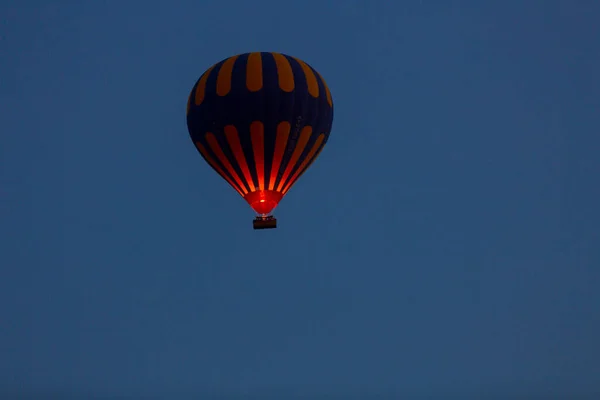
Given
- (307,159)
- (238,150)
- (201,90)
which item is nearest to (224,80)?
(201,90)

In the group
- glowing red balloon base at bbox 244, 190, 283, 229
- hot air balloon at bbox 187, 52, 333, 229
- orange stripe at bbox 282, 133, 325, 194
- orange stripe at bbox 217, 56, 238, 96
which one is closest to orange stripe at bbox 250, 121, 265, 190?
hot air balloon at bbox 187, 52, 333, 229

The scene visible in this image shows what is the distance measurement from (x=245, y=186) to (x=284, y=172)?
125 centimetres

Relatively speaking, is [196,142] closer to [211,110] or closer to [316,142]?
[211,110]

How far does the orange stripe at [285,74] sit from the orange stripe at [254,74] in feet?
1.84

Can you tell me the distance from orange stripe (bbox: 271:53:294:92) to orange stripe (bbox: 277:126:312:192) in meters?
1.35

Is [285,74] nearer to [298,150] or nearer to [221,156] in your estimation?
[298,150]

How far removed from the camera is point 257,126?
3406 cm

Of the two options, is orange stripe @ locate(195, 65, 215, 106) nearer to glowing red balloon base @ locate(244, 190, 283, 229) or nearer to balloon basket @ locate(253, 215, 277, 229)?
glowing red balloon base @ locate(244, 190, 283, 229)

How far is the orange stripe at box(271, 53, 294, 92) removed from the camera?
112ft

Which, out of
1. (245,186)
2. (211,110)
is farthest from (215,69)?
(245,186)

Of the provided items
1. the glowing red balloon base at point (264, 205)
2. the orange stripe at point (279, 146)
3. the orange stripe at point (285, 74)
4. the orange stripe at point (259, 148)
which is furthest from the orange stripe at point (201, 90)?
the glowing red balloon base at point (264, 205)

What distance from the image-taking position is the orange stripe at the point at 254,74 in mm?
33938

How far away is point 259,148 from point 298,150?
121 centimetres

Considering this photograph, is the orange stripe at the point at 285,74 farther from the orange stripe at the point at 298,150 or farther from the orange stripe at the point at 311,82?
the orange stripe at the point at 298,150
